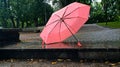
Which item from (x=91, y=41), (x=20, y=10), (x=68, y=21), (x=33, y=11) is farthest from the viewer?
(x=33, y=11)

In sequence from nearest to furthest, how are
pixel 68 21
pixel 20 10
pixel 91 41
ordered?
pixel 68 21 → pixel 91 41 → pixel 20 10

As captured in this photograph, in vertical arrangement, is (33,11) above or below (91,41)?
below

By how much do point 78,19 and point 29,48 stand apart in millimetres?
1762

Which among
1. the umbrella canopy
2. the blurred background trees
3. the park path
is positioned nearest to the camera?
the park path

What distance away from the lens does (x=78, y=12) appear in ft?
23.6

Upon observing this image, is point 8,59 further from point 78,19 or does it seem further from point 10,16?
point 10,16

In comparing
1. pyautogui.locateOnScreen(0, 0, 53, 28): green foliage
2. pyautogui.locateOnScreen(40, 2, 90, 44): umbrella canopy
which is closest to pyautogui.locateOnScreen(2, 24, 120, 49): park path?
pyautogui.locateOnScreen(40, 2, 90, 44): umbrella canopy

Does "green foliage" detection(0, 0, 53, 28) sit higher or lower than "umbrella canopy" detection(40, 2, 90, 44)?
lower

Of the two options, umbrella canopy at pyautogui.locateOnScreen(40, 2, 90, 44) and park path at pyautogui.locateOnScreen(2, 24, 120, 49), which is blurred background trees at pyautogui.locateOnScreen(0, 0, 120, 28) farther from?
umbrella canopy at pyautogui.locateOnScreen(40, 2, 90, 44)

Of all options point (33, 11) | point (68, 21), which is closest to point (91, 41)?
point (68, 21)

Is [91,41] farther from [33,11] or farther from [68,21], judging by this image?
[33,11]

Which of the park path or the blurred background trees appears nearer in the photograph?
the park path

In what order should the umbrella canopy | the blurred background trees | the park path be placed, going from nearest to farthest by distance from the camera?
1. the park path
2. the umbrella canopy
3. the blurred background trees

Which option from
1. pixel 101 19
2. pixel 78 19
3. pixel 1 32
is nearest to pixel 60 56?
pixel 78 19
